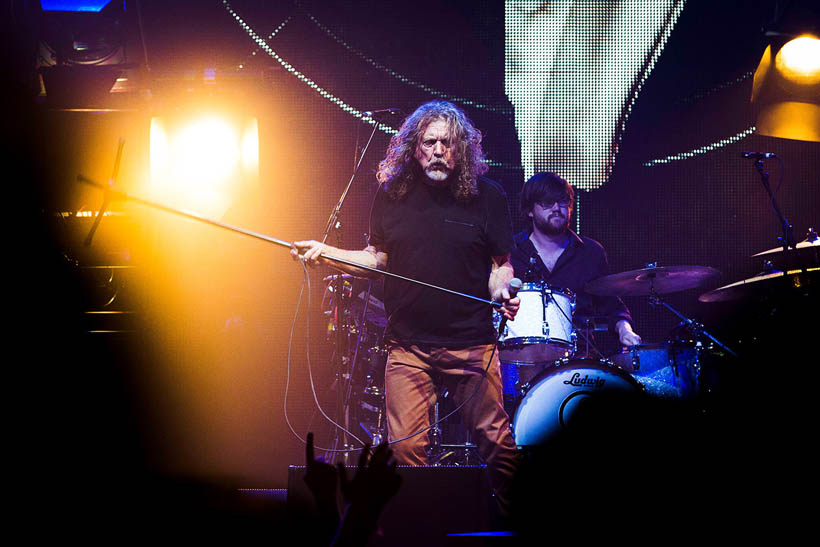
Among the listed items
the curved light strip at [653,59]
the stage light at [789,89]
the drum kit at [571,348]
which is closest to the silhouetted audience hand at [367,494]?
the drum kit at [571,348]

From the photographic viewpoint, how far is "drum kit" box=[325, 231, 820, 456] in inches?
165

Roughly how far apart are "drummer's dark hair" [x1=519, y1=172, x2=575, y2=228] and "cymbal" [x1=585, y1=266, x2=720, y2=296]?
2.73ft

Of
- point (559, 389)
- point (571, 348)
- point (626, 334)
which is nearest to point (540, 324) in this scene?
point (571, 348)

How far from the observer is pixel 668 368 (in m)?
4.61

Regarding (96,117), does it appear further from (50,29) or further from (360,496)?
(360,496)

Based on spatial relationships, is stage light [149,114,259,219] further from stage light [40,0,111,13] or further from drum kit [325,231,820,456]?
drum kit [325,231,820,456]

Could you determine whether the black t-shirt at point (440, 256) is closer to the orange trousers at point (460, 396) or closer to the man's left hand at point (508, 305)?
the orange trousers at point (460, 396)

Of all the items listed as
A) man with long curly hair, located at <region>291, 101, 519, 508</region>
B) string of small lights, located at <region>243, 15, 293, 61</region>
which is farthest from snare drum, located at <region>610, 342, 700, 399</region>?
string of small lights, located at <region>243, 15, 293, 61</region>

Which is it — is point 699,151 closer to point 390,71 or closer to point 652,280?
point 652,280

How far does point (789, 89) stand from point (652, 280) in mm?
2197

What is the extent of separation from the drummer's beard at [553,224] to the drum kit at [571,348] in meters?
0.64

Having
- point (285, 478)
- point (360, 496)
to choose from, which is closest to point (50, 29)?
point (285, 478)

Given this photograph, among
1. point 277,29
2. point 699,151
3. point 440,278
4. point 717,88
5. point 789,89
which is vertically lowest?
point 440,278

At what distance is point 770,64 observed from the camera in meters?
5.57
